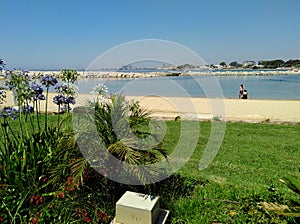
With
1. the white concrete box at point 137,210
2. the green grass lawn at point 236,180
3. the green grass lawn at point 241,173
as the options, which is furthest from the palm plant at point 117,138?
the green grass lawn at point 241,173

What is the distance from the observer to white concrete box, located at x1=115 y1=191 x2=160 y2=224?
99.7 inches

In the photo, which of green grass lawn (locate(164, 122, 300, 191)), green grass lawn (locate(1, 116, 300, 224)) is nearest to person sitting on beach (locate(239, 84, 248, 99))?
green grass lawn (locate(164, 122, 300, 191))

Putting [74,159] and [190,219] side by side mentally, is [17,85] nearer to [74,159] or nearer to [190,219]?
[74,159]

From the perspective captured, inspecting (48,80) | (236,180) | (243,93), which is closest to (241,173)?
(236,180)

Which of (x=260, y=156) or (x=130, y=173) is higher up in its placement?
(x=130, y=173)

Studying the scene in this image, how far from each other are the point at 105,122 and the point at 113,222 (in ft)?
3.39

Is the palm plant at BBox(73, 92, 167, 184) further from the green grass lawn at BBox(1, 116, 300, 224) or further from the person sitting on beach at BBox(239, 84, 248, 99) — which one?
the person sitting on beach at BBox(239, 84, 248, 99)

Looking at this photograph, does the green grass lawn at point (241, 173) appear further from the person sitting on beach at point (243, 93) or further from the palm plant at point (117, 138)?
the person sitting on beach at point (243, 93)

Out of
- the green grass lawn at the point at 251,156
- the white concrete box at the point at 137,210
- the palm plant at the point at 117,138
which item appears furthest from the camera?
the green grass lawn at the point at 251,156

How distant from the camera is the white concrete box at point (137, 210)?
2.53m

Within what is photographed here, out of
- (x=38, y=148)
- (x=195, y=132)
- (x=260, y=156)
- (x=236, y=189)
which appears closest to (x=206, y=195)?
(x=236, y=189)

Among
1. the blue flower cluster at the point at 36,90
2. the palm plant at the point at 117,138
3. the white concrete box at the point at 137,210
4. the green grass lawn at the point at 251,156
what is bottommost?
the green grass lawn at the point at 251,156

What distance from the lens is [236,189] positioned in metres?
3.73

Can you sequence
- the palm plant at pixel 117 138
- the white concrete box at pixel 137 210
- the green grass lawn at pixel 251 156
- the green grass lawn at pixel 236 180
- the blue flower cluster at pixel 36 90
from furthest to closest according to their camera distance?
the green grass lawn at pixel 251 156
the blue flower cluster at pixel 36 90
the green grass lawn at pixel 236 180
the palm plant at pixel 117 138
the white concrete box at pixel 137 210
